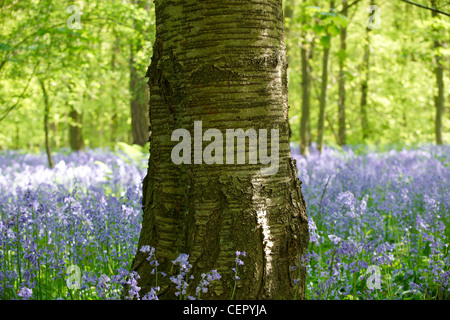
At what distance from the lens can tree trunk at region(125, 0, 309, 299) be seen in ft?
7.54

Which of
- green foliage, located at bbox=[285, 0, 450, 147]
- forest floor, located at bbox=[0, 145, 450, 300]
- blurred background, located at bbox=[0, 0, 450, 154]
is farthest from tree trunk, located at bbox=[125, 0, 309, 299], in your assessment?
green foliage, located at bbox=[285, 0, 450, 147]

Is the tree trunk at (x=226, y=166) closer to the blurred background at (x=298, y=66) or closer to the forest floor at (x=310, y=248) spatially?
the forest floor at (x=310, y=248)

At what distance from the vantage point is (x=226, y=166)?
2.31m

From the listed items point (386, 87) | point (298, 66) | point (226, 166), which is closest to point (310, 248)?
point (226, 166)

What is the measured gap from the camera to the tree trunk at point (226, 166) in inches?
90.5

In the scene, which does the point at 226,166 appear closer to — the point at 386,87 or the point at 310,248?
the point at 310,248

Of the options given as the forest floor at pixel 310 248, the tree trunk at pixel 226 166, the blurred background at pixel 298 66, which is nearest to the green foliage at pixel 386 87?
the blurred background at pixel 298 66

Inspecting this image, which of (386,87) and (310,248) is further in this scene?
(386,87)

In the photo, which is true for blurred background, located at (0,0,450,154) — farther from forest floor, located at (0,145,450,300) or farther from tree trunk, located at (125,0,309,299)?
forest floor, located at (0,145,450,300)

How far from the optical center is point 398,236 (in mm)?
4410
